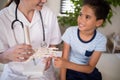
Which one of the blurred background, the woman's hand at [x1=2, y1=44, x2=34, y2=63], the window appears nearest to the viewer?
the woman's hand at [x1=2, y1=44, x2=34, y2=63]

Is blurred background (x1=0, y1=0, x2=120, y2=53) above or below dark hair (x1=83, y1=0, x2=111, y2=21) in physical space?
below

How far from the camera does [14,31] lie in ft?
4.57

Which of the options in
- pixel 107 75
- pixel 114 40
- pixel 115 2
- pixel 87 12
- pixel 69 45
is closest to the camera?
pixel 87 12

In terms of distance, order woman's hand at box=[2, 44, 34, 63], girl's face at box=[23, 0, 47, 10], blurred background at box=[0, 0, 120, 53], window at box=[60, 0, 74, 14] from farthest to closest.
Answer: window at box=[60, 0, 74, 14]
blurred background at box=[0, 0, 120, 53]
girl's face at box=[23, 0, 47, 10]
woman's hand at box=[2, 44, 34, 63]

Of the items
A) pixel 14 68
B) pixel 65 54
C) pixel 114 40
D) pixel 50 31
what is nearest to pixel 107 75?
pixel 65 54

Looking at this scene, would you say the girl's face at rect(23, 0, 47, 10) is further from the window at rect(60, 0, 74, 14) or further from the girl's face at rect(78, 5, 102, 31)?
the window at rect(60, 0, 74, 14)

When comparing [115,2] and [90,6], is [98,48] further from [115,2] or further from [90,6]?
[115,2]

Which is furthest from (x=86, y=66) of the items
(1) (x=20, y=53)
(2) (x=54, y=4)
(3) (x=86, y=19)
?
(2) (x=54, y=4)

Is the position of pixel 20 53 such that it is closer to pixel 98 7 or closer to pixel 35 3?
pixel 35 3

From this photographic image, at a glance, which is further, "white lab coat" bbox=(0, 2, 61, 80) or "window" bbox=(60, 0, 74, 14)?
"window" bbox=(60, 0, 74, 14)

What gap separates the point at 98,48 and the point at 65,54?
0.23m

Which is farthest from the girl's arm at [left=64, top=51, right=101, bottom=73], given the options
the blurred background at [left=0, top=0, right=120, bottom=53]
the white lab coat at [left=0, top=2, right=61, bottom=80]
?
the blurred background at [left=0, top=0, right=120, bottom=53]

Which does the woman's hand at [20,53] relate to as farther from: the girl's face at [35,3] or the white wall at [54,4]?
the white wall at [54,4]

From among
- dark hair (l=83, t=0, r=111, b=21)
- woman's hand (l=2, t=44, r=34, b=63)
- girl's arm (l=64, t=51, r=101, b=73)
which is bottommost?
girl's arm (l=64, t=51, r=101, b=73)
